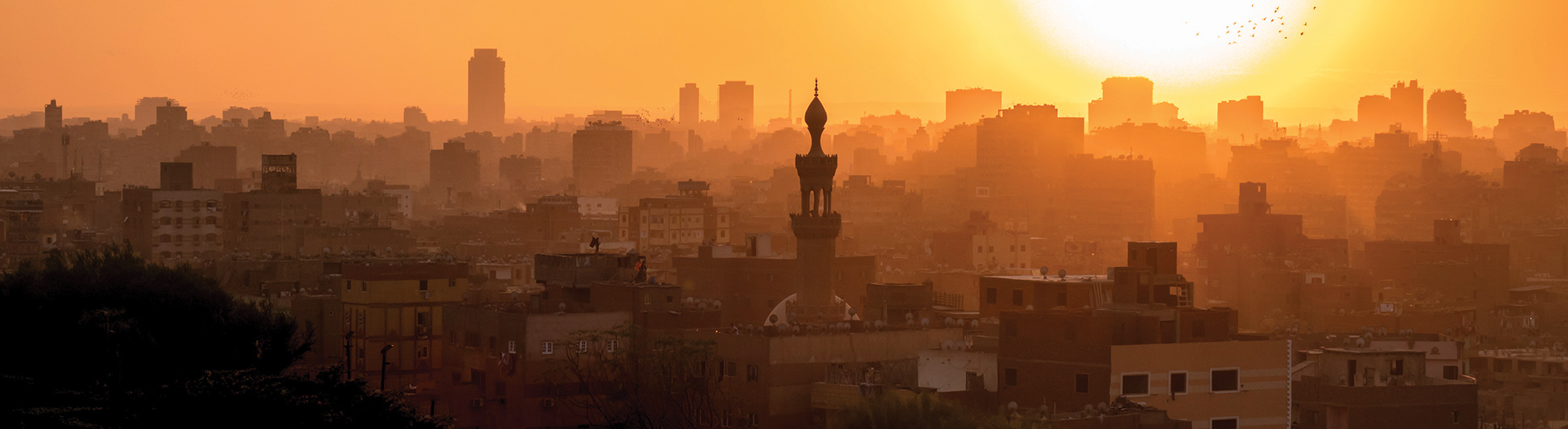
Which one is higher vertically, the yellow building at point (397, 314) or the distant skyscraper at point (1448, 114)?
the distant skyscraper at point (1448, 114)

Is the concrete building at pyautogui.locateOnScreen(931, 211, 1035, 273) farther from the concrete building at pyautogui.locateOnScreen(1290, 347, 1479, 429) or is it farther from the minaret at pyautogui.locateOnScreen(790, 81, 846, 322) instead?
the concrete building at pyautogui.locateOnScreen(1290, 347, 1479, 429)

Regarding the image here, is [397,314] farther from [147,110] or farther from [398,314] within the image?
[147,110]

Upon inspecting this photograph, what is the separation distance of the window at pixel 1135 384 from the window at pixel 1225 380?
4.19 ft

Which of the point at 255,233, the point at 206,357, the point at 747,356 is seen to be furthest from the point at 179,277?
the point at 255,233

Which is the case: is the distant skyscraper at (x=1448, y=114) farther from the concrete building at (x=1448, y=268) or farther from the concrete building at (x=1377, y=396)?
the concrete building at (x=1377, y=396)

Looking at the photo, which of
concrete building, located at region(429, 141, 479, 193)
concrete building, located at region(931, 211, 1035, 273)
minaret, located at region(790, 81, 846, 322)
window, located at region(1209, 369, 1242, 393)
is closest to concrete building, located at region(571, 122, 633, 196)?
concrete building, located at region(429, 141, 479, 193)

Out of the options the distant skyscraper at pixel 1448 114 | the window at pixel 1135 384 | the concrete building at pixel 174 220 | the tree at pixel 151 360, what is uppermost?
the distant skyscraper at pixel 1448 114

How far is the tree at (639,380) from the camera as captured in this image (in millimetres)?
34781

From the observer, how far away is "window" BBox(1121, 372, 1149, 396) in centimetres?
3148

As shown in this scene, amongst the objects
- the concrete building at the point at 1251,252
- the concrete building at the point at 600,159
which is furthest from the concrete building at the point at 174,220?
the concrete building at the point at 600,159

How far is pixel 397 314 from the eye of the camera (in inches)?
1807

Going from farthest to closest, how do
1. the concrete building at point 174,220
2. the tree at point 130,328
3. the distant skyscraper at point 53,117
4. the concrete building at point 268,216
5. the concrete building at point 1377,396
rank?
1. the distant skyscraper at point 53,117
2. the concrete building at point 174,220
3. the concrete building at point 268,216
4. the concrete building at point 1377,396
5. the tree at point 130,328

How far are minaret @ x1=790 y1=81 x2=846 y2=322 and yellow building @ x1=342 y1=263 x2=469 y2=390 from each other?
8.58 metres

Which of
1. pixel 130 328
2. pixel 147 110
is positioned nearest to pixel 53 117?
pixel 147 110
